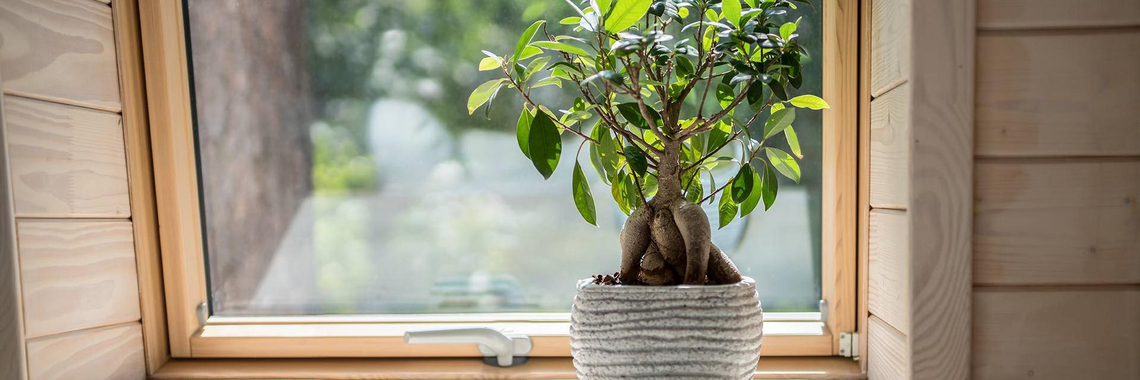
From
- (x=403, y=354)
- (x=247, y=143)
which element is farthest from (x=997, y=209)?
(x=247, y=143)

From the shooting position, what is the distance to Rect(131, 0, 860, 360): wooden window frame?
39.5 inches

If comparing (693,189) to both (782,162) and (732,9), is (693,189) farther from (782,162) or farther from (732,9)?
(732,9)

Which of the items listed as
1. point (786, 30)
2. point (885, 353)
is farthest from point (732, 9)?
point (885, 353)

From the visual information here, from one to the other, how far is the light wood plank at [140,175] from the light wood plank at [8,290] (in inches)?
8.6

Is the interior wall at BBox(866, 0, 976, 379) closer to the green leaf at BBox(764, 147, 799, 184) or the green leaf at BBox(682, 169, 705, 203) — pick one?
the green leaf at BBox(764, 147, 799, 184)

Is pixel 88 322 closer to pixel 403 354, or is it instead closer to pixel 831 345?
pixel 403 354

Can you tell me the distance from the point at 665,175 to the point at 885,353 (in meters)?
0.42

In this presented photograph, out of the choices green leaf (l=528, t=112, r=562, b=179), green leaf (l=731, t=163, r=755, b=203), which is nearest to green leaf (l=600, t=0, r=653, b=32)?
green leaf (l=528, t=112, r=562, b=179)

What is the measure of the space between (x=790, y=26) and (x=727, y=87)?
103mm

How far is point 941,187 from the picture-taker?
2.54 ft

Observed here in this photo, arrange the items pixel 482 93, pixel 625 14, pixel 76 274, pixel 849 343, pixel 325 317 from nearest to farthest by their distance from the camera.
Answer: pixel 625 14
pixel 482 93
pixel 76 274
pixel 849 343
pixel 325 317

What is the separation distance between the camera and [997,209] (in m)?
0.78

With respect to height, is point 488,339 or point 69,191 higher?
point 69,191

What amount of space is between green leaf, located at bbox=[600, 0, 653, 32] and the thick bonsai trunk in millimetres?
157
